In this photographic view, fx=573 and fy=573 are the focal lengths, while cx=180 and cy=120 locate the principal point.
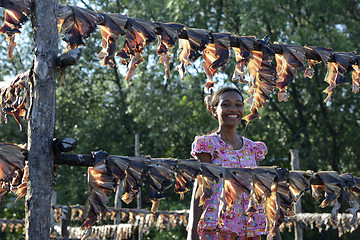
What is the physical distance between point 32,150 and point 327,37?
44.7ft

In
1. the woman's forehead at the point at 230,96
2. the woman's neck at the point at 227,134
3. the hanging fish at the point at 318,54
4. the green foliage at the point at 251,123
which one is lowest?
the woman's neck at the point at 227,134

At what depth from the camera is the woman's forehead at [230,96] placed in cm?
347

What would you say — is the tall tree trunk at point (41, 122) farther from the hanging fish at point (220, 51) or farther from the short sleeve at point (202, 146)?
the short sleeve at point (202, 146)

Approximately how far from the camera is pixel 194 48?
2.81 meters

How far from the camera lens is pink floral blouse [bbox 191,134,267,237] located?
3.23 meters

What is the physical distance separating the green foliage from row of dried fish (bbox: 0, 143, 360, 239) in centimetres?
1259

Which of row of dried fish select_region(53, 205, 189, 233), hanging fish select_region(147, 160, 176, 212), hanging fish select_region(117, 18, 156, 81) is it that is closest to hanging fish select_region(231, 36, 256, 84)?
hanging fish select_region(117, 18, 156, 81)

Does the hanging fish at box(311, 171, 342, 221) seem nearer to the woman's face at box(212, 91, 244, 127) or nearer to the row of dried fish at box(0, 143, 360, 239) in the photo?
the row of dried fish at box(0, 143, 360, 239)

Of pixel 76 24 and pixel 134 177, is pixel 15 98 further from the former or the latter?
pixel 134 177

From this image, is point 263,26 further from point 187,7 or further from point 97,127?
point 97,127

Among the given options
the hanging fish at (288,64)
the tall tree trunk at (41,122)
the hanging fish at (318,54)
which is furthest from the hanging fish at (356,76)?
the tall tree trunk at (41,122)

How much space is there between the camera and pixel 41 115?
2441mm

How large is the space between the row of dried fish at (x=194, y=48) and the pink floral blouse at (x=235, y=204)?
0.39 meters

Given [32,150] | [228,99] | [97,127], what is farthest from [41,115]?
[97,127]
